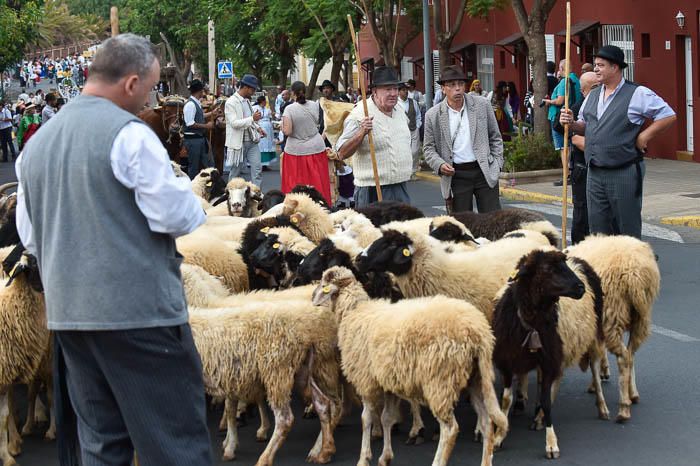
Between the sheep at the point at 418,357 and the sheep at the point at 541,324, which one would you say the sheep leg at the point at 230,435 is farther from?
the sheep at the point at 541,324

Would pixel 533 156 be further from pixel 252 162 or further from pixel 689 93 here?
pixel 252 162

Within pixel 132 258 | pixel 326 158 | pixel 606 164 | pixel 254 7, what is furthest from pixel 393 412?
pixel 254 7

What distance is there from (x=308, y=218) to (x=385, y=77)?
5.68 ft

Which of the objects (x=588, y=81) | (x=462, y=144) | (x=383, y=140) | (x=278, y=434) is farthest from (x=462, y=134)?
(x=278, y=434)

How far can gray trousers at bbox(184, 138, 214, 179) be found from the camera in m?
18.2

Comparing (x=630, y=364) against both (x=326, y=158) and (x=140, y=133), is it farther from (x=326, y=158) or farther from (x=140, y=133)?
(x=326, y=158)

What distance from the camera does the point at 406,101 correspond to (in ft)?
69.9

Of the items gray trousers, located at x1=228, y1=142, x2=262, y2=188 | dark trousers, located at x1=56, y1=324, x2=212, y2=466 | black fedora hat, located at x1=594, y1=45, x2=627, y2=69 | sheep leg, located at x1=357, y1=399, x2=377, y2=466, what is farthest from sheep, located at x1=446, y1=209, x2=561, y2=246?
gray trousers, located at x1=228, y1=142, x2=262, y2=188

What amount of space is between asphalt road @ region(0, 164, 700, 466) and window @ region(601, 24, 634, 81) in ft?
59.1

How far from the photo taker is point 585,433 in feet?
22.2

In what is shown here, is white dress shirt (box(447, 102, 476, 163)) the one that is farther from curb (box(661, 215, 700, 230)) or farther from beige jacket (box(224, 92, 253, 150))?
beige jacket (box(224, 92, 253, 150))

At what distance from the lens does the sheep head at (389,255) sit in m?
6.87

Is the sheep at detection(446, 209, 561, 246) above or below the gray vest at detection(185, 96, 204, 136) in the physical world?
below

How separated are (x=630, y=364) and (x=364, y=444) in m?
2.00
